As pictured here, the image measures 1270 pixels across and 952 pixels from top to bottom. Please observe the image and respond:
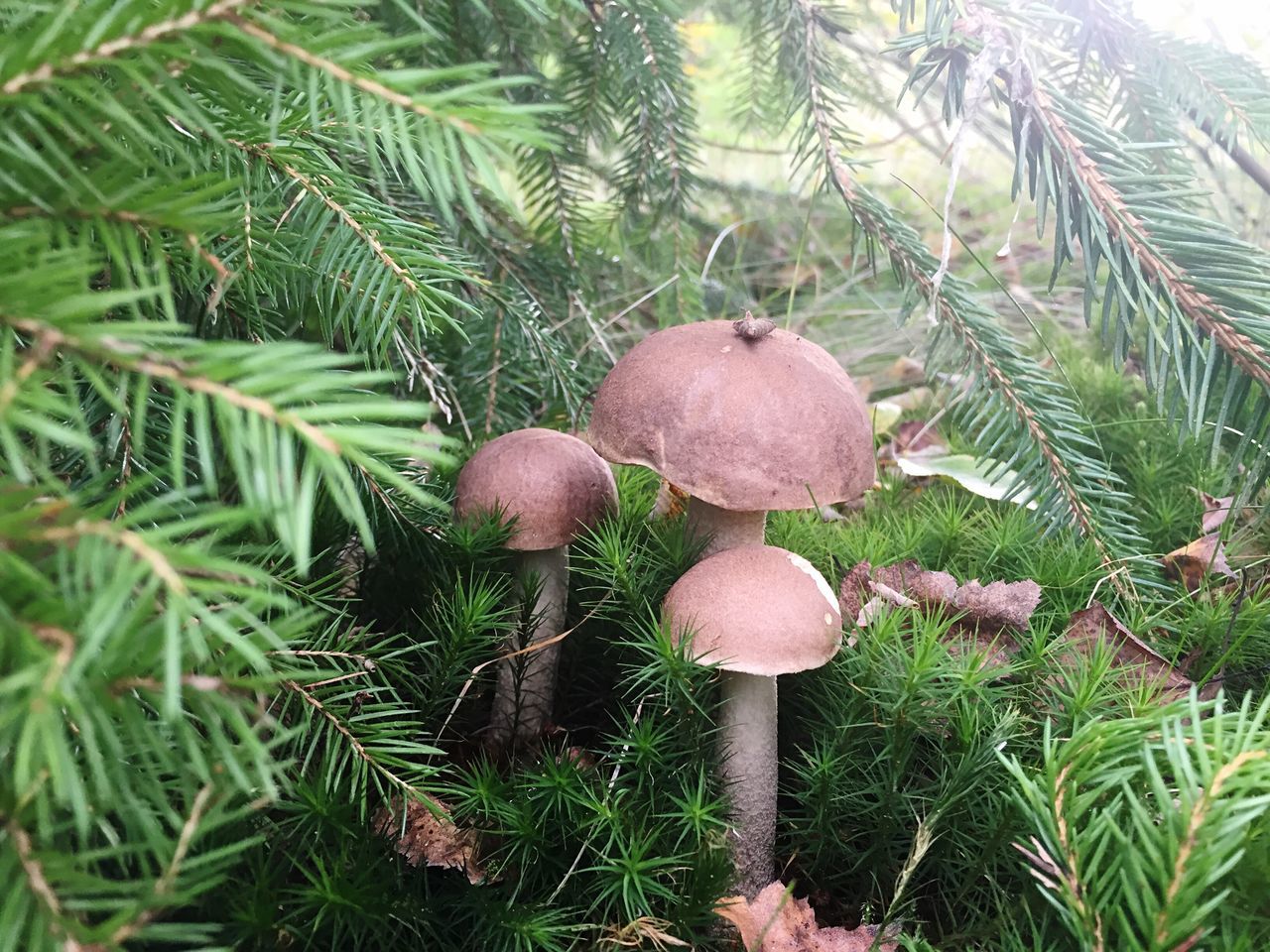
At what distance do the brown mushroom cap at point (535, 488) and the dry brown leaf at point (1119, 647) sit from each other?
850mm

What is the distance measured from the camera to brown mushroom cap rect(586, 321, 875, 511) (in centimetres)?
135

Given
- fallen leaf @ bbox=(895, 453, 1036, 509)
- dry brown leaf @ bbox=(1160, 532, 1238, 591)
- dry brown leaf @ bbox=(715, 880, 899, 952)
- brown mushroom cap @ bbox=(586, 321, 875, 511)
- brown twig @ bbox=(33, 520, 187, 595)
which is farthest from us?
fallen leaf @ bbox=(895, 453, 1036, 509)

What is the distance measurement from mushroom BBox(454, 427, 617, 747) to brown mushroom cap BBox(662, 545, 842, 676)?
32cm

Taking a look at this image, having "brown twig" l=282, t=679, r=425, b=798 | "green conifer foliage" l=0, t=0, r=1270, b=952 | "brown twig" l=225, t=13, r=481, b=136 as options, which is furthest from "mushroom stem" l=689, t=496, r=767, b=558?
"brown twig" l=225, t=13, r=481, b=136

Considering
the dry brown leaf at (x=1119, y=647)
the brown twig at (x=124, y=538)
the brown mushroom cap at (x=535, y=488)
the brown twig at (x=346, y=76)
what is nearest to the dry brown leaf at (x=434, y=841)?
the brown mushroom cap at (x=535, y=488)

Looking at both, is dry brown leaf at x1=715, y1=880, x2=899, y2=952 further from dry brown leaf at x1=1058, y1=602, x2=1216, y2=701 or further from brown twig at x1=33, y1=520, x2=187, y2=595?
brown twig at x1=33, y1=520, x2=187, y2=595

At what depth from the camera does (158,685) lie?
58 centimetres

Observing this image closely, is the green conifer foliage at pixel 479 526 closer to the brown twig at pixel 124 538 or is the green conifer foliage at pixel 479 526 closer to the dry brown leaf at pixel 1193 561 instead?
the brown twig at pixel 124 538

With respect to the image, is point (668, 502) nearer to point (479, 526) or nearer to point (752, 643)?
point (479, 526)

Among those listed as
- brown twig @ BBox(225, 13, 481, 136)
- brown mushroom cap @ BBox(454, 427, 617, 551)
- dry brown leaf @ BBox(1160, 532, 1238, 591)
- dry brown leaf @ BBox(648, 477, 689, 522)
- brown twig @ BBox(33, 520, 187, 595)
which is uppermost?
brown twig @ BBox(225, 13, 481, 136)

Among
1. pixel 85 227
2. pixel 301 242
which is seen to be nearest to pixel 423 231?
pixel 301 242

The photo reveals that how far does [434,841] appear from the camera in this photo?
125cm

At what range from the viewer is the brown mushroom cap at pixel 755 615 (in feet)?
4.05

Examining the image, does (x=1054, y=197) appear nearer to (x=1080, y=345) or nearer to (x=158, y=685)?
(x=158, y=685)
